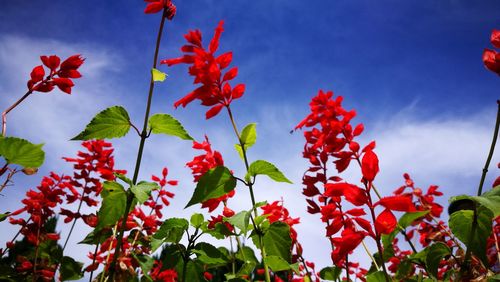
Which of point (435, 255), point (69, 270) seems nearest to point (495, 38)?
point (435, 255)

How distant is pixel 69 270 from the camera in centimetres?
246

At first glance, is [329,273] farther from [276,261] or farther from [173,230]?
[173,230]

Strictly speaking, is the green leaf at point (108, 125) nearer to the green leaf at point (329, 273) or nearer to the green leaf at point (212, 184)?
the green leaf at point (212, 184)

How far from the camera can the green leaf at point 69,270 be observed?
7.98ft

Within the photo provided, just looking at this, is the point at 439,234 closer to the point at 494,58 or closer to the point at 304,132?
the point at 304,132

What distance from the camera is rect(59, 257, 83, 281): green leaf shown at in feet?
7.98

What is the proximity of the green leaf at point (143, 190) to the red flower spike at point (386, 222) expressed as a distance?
31.7 inches

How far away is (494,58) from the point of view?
126cm

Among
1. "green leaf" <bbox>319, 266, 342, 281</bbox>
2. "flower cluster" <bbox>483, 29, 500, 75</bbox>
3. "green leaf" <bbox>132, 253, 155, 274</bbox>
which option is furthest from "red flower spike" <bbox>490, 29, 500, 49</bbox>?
"green leaf" <bbox>132, 253, 155, 274</bbox>

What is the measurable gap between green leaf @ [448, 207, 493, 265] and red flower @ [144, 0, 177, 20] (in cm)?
150

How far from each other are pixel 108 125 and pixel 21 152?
36 centimetres

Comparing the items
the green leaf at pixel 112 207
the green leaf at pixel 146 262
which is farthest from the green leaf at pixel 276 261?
the green leaf at pixel 146 262

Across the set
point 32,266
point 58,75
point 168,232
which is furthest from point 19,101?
point 32,266

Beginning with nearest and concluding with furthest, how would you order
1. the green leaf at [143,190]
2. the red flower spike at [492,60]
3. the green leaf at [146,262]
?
1. the green leaf at [143,190]
2. the red flower spike at [492,60]
3. the green leaf at [146,262]
